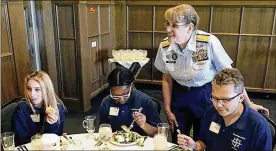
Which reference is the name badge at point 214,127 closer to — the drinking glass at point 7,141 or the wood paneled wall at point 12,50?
the drinking glass at point 7,141

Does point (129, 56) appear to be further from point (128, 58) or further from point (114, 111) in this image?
point (114, 111)

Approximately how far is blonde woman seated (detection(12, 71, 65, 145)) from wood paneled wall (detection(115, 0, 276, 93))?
335cm

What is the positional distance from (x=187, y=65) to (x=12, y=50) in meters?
2.28

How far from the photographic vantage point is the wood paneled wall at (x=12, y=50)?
309 cm

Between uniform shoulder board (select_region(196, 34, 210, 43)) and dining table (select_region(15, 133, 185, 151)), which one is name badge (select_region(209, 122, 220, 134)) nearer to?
dining table (select_region(15, 133, 185, 151))

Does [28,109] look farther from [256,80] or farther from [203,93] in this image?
[256,80]

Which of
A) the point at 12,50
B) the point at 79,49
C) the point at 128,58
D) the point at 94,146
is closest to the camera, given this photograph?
the point at 94,146

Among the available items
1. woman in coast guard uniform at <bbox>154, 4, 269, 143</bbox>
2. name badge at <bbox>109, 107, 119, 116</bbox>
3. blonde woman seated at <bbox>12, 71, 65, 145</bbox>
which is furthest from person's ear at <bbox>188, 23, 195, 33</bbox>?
blonde woman seated at <bbox>12, 71, 65, 145</bbox>

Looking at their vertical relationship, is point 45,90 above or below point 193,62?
below

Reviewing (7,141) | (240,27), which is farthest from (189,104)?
(240,27)

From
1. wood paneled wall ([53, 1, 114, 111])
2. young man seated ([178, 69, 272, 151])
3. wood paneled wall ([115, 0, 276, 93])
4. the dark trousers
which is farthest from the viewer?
wood paneled wall ([115, 0, 276, 93])

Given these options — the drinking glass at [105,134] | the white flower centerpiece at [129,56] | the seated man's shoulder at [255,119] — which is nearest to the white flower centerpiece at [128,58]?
the white flower centerpiece at [129,56]

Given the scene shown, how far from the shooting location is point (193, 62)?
2035mm

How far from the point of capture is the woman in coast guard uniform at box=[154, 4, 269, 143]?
186 cm
